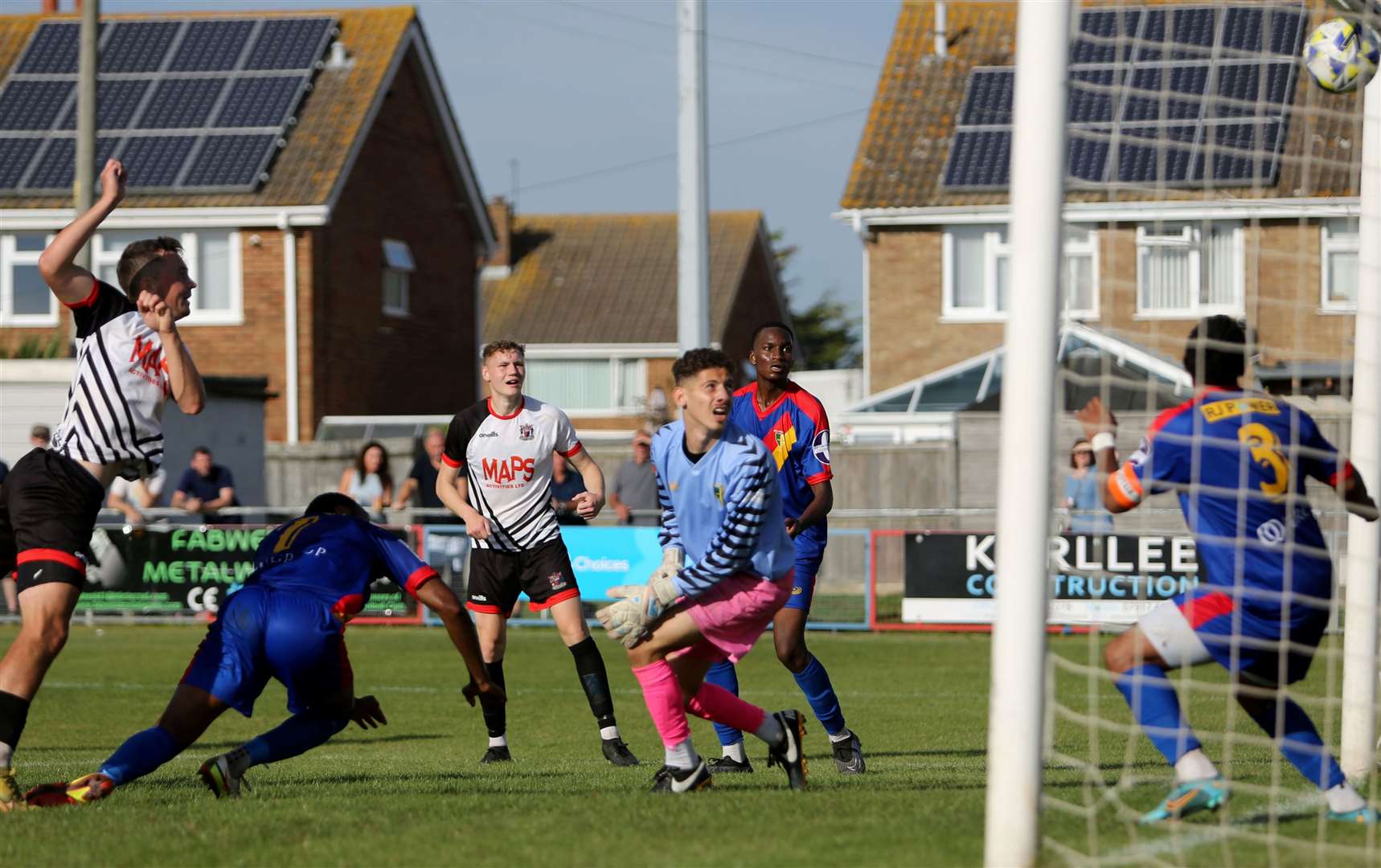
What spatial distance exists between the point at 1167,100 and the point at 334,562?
6.66 m

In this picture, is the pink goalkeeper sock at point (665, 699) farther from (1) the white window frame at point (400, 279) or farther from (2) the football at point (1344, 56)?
(1) the white window frame at point (400, 279)

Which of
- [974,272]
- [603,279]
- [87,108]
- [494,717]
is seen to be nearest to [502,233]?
[603,279]

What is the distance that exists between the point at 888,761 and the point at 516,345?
3140 millimetres

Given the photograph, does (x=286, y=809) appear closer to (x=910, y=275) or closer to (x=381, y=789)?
(x=381, y=789)

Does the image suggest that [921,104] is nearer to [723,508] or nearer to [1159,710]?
[723,508]

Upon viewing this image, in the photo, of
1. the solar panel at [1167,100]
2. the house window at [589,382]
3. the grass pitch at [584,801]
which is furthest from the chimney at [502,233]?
the grass pitch at [584,801]

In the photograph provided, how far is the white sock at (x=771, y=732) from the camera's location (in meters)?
7.54

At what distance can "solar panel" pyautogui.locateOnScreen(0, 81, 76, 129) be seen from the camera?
3403cm

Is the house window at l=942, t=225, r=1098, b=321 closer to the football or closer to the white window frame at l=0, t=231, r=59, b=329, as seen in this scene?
the white window frame at l=0, t=231, r=59, b=329

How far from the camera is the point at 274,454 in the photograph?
29.2 m

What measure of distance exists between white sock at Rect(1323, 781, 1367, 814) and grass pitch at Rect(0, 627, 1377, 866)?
94mm

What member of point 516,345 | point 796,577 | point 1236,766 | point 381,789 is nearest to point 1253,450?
point 1236,766

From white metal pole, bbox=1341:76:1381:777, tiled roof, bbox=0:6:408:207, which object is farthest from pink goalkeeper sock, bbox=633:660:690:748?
tiled roof, bbox=0:6:408:207

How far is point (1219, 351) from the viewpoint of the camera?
21.4ft
